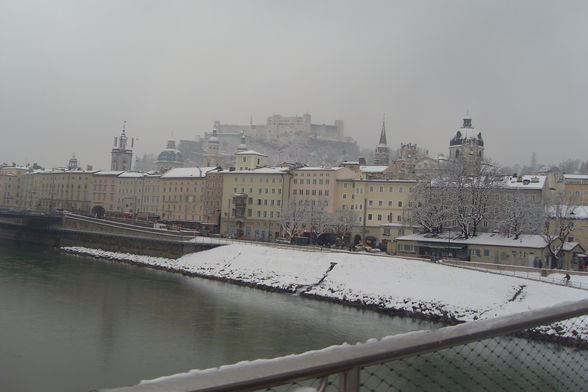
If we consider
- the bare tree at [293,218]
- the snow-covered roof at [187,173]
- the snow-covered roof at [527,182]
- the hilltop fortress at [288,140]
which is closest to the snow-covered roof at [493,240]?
the snow-covered roof at [527,182]

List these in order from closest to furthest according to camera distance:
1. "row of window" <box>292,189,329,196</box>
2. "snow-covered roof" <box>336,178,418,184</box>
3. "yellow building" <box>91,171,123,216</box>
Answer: "snow-covered roof" <box>336,178,418,184</box>
"row of window" <box>292,189,329,196</box>
"yellow building" <box>91,171,123,216</box>

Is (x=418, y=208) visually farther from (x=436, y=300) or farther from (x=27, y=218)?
(x=27, y=218)

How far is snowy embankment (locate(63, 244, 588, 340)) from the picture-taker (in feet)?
107

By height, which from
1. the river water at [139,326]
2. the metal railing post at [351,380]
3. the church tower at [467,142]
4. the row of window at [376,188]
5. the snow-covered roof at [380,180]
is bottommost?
the river water at [139,326]

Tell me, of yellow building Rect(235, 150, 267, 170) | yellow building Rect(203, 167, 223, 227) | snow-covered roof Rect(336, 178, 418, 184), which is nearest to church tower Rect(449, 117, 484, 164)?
snow-covered roof Rect(336, 178, 418, 184)

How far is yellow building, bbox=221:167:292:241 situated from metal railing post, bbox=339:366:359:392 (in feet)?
215

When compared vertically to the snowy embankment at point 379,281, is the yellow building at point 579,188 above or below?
above

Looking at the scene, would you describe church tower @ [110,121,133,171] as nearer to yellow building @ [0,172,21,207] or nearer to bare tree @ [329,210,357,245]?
yellow building @ [0,172,21,207]

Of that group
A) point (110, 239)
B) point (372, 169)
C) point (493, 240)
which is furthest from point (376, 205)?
point (110, 239)

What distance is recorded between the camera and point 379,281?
130 feet

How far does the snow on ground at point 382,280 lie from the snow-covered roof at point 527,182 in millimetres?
22596

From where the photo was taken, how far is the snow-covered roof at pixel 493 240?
143ft

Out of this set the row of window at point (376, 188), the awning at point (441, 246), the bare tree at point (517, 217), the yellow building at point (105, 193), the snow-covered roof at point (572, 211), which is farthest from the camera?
the yellow building at point (105, 193)

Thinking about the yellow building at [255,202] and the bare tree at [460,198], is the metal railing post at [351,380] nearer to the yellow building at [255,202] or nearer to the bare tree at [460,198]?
the bare tree at [460,198]
